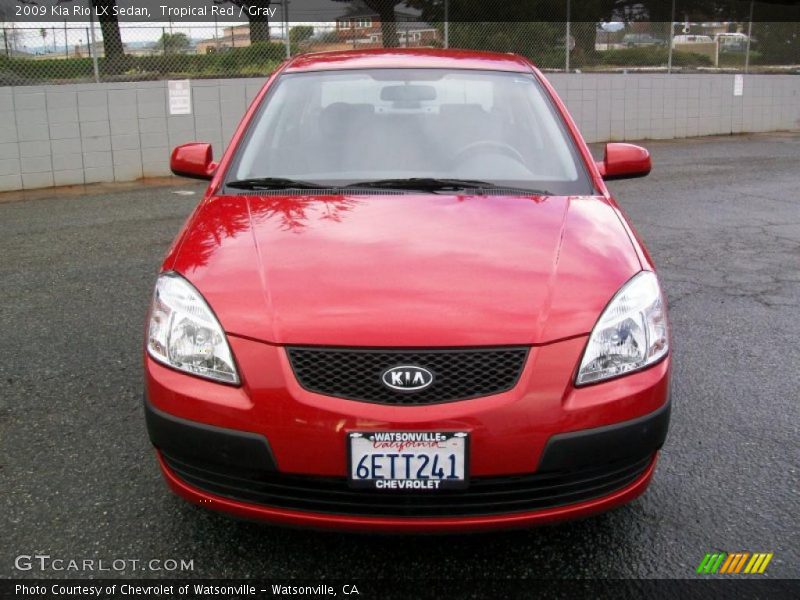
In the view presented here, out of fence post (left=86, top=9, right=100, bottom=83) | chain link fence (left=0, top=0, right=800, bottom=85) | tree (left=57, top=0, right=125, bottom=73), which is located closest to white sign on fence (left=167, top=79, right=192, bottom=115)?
chain link fence (left=0, top=0, right=800, bottom=85)

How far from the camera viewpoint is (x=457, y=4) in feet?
45.5

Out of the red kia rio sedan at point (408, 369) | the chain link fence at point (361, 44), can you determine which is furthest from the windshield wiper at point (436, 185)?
the chain link fence at point (361, 44)

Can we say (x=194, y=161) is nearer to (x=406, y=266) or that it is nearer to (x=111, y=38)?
(x=406, y=266)

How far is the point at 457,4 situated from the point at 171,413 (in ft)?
42.9

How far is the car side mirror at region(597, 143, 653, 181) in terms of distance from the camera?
11.5 feet

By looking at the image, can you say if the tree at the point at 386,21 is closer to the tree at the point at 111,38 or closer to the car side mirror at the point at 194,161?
the tree at the point at 111,38

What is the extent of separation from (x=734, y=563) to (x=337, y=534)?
3.92 feet

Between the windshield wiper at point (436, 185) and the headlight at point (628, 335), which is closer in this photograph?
the headlight at point (628, 335)

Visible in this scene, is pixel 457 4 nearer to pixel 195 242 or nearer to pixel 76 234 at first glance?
pixel 76 234

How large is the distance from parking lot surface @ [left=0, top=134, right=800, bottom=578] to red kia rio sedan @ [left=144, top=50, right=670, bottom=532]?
0.99 ft

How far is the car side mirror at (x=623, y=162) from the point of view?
3.51 metres

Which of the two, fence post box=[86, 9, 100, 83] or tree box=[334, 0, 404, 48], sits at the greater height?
tree box=[334, 0, 404, 48]

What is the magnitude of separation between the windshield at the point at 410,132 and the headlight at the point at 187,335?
88 centimetres

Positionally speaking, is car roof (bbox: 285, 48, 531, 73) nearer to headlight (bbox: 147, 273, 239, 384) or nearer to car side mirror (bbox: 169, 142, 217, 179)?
car side mirror (bbox: 169, 142, 217, 179)
